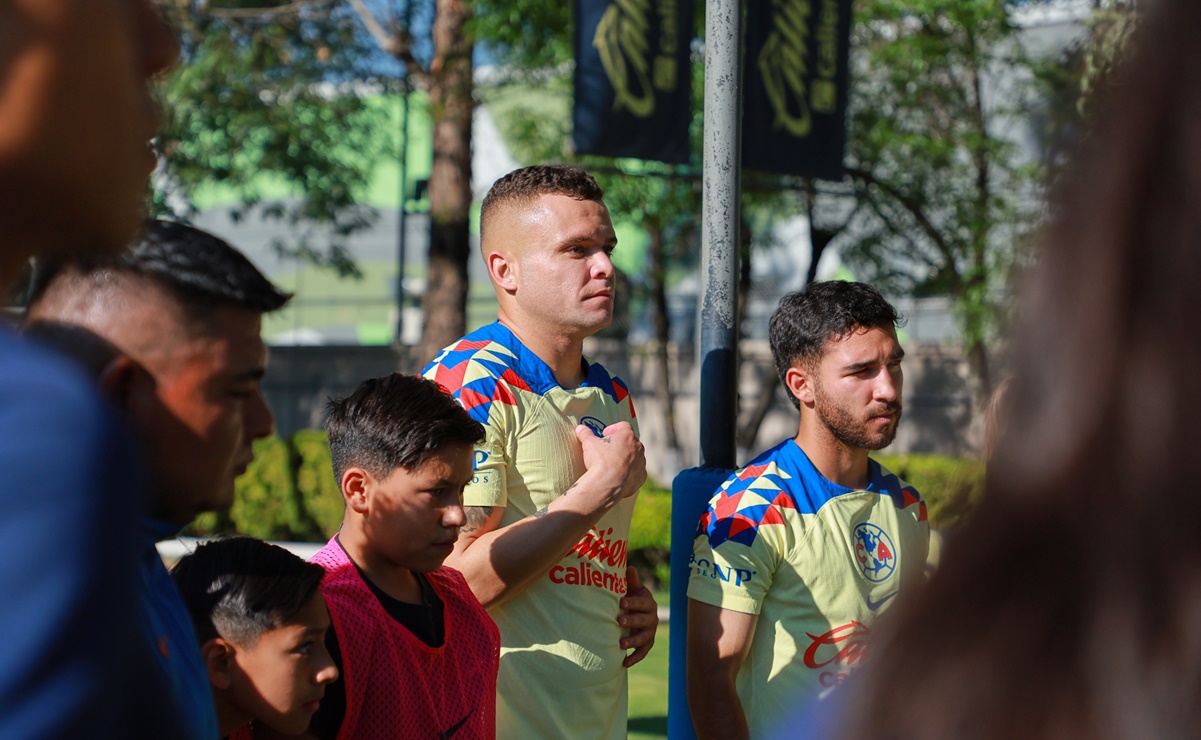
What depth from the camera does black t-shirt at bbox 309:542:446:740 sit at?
2.35 m

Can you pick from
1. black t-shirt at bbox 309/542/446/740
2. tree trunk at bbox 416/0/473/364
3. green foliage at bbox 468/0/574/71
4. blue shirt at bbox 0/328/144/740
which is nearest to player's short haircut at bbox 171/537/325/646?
black t-shirt at bbox 309/542/446/740

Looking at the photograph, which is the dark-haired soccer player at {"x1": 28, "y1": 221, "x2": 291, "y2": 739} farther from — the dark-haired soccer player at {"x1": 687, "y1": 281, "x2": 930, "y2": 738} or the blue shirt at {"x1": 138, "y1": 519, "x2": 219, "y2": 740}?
the dark-haired soccer player at {"x1": 687, "y1": 281, "x2": 930, "y2": 738}

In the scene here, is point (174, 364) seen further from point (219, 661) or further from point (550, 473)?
point (550, 473)

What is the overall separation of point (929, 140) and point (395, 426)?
10.9 meters

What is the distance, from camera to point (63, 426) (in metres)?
0.75

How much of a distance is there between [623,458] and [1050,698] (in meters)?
2.16

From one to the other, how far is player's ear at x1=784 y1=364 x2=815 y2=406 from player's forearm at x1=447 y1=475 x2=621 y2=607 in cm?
84

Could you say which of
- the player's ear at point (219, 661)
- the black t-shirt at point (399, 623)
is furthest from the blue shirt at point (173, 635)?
the black t-shirt at point (399, 623)

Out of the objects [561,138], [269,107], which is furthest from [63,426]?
[561,138]

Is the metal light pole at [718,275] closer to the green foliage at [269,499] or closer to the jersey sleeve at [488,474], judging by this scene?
the jersey sleeve at [488,474]

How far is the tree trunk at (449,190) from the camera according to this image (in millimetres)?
12250

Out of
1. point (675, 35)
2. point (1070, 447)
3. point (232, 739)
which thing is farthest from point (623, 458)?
point (675, 35)

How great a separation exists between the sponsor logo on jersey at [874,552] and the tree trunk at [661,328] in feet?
38.9

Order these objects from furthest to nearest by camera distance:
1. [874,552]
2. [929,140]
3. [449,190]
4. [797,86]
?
[929,140]
[449,190]
[797,86]
[874,552]
